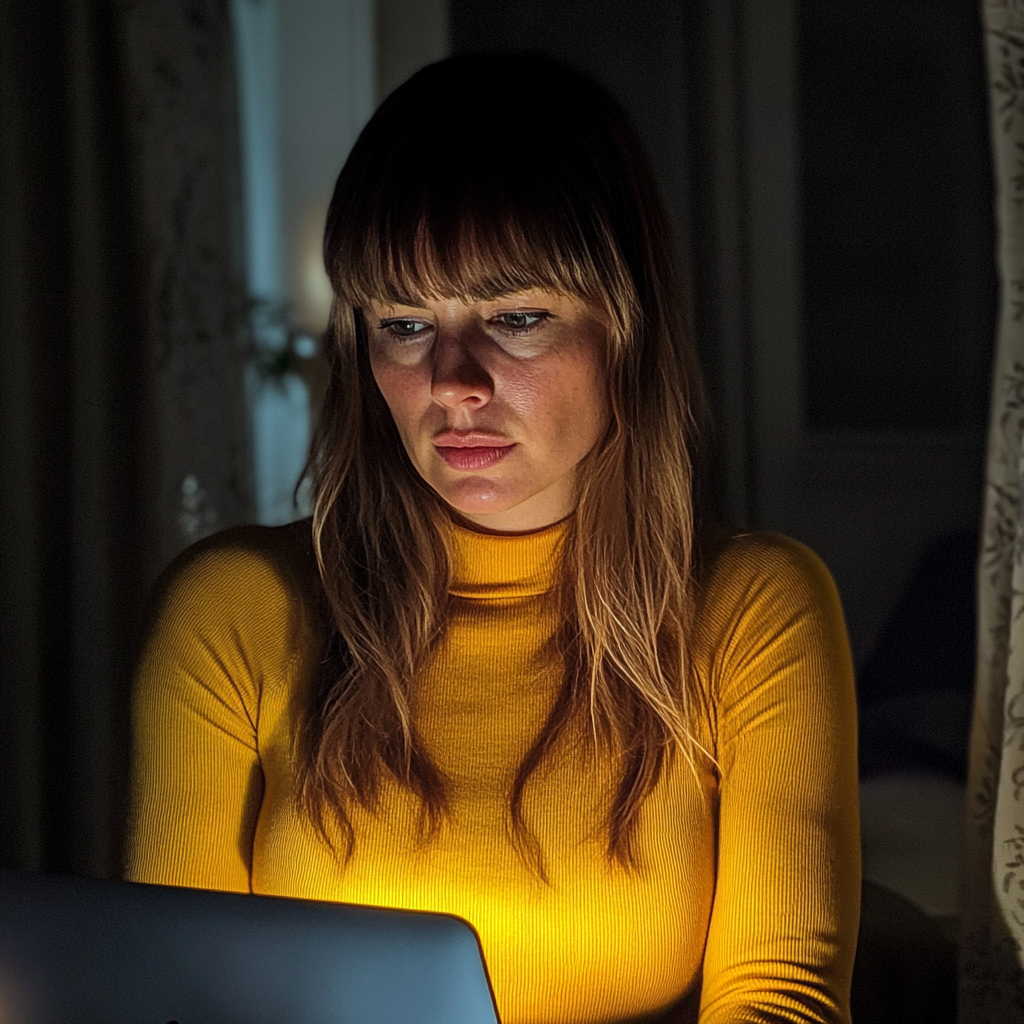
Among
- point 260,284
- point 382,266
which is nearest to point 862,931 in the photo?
point 382,266

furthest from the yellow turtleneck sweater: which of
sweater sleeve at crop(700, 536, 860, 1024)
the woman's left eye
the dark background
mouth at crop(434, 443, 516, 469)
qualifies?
the dark background

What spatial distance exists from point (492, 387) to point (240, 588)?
31 centimetres

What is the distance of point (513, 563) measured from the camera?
1236mm

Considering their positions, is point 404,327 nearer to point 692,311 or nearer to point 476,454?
point 476,454

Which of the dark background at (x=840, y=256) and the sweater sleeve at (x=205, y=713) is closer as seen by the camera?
the sweater sleeve at (x=205, y=713)

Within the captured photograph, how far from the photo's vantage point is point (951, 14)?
3.51 m

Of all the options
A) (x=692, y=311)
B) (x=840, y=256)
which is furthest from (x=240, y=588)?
(x=840, y=256)

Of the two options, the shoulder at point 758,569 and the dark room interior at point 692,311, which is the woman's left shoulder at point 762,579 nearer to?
the shoulder at point 758,569

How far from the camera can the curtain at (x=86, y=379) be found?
1.80 metres

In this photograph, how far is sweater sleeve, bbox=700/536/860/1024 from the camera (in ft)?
3.33

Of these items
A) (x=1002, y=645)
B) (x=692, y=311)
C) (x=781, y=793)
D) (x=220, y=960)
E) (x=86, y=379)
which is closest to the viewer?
(x=220, y=960)

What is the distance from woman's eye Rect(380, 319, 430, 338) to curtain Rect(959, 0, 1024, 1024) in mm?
524

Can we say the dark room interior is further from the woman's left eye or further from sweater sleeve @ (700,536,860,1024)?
the woman's left eye

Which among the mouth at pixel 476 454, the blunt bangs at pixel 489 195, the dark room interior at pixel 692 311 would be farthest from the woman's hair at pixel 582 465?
the dark room interior at pixel 692 311
